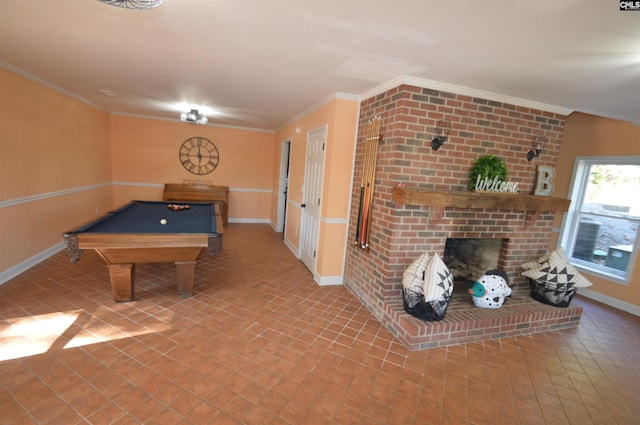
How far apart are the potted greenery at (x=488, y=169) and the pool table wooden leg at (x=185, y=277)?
3097 mm

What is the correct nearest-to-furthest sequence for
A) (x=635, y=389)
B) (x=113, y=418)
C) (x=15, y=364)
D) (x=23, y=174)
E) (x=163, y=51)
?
1. (x=113, y=418)
2. (x=15, y=364)
3. (x=635, y=389)
4. (x=163, y=51)
5. (x=23, y=174)

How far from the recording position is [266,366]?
7.03 ft

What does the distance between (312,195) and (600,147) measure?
4180 mm

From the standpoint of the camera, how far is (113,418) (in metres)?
1.63

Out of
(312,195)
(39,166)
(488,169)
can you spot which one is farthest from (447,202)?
(39,166)

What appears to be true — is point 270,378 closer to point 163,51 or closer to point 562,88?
point 163,51

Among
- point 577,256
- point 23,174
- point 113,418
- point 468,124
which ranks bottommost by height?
point 113,418

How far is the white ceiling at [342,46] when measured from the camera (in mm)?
1588

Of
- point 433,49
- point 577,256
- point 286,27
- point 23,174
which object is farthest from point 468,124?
point 23,174

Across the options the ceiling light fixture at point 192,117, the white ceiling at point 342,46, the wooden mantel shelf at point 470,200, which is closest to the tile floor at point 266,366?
the wooden mantel shelf at point 470,200

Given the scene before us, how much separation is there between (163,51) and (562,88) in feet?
11.8

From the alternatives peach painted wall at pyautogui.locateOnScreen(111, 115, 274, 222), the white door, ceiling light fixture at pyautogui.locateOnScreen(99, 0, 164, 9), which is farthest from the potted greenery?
peach painted wall at pyautogui.locateOnScreen(111, 115, 274, 222)

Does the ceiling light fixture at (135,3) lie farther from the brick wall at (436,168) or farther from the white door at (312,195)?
the white door at (312,195)

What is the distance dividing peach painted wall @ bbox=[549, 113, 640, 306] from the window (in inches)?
3.5
